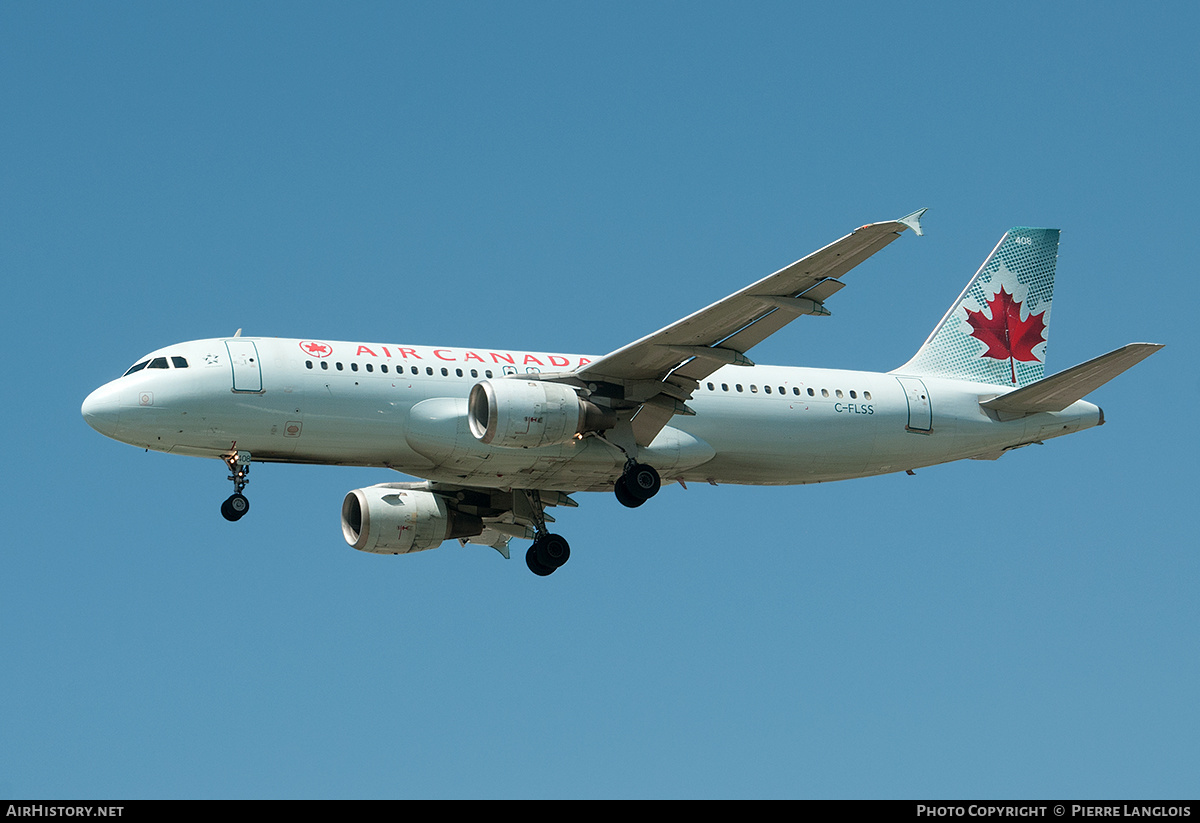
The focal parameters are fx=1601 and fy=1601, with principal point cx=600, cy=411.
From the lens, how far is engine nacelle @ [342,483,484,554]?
40438mm

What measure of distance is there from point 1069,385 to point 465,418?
1481 cm

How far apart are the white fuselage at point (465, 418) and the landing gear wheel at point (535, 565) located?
2357 millimetres

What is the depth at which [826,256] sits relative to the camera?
3116cm

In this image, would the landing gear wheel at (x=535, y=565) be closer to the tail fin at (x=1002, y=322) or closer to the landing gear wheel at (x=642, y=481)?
the landing gear wheel at (x=642, y=481)

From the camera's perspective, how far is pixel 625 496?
36.7m

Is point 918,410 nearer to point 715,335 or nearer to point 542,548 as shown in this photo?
point 715,335

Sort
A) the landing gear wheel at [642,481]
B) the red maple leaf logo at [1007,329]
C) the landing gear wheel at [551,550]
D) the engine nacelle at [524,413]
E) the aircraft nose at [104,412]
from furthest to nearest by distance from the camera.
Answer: the red maple leaf logo at [1007,329]
the landing gear wheel at [551,550]
the landing gear wheel at [642,481]
the engine nacelle at [524,413]
the aircraft nose at [104,412]

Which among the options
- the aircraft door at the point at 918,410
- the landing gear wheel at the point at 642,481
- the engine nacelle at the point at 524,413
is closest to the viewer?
the engine nacelle at the point at 524,413

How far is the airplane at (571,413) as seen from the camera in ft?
113

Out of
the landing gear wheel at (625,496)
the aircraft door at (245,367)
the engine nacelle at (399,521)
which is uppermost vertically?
the aircraft door at (245,367)

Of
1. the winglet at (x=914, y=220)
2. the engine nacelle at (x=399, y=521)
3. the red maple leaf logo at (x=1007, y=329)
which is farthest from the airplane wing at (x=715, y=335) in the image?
the red maple leaf logo at (x=1007, y=329)
